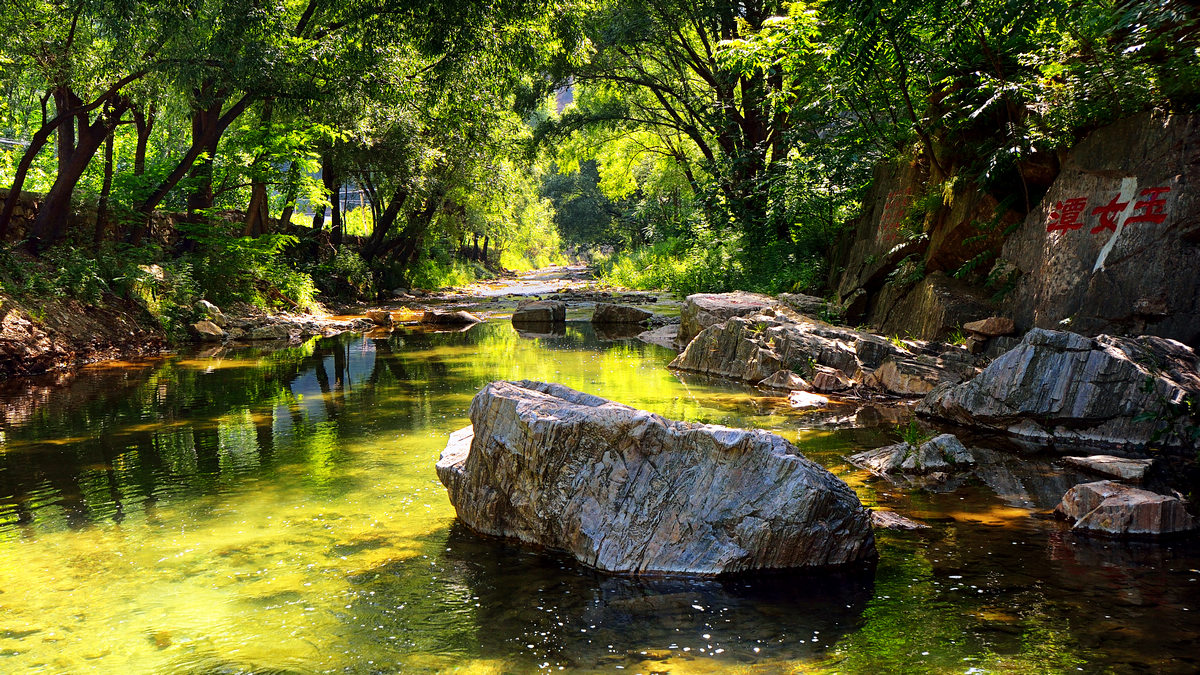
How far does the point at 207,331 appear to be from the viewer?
1803 cm

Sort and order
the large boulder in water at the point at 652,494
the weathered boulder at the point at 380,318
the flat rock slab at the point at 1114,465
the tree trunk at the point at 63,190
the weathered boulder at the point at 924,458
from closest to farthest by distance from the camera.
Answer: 1. the large boulder in water at the point at 652,494
2. the flat rock slab at the point at 1114,465
3. the weathered boulder at the point at 924,458
4. the tree trunk at the point at 63,190
5. the weathered boulder at the point at 380,318

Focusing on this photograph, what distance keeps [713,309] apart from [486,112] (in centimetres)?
800

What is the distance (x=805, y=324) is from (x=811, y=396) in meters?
2.34

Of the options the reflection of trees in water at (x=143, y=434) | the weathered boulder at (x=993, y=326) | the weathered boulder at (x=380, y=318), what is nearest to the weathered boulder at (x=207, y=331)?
the reflection of trees in water at (x=143, y=434)

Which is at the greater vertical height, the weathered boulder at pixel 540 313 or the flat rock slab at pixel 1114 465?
the weathered boulder at pixel 540 313

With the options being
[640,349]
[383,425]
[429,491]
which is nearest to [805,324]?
[640,349]

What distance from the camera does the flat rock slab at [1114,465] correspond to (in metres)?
6.39

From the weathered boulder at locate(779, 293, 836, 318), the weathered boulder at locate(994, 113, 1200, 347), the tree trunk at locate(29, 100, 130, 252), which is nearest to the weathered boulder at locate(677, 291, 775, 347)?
the weathered boulder at locate(779, 293, 836, 318)

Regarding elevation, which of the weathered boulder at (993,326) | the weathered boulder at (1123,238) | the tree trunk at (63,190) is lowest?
the weathered boulder at (993,326)

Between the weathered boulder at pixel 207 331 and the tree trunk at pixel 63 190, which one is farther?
the weathered boulder at pixel 207 331

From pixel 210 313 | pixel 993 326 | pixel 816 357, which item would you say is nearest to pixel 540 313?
pixel 210 313

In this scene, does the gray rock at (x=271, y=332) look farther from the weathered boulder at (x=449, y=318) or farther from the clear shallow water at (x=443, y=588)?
the clear shallow water at (x=443, y=588)

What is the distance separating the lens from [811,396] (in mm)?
10398

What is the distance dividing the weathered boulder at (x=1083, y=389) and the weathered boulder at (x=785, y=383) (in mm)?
2593
